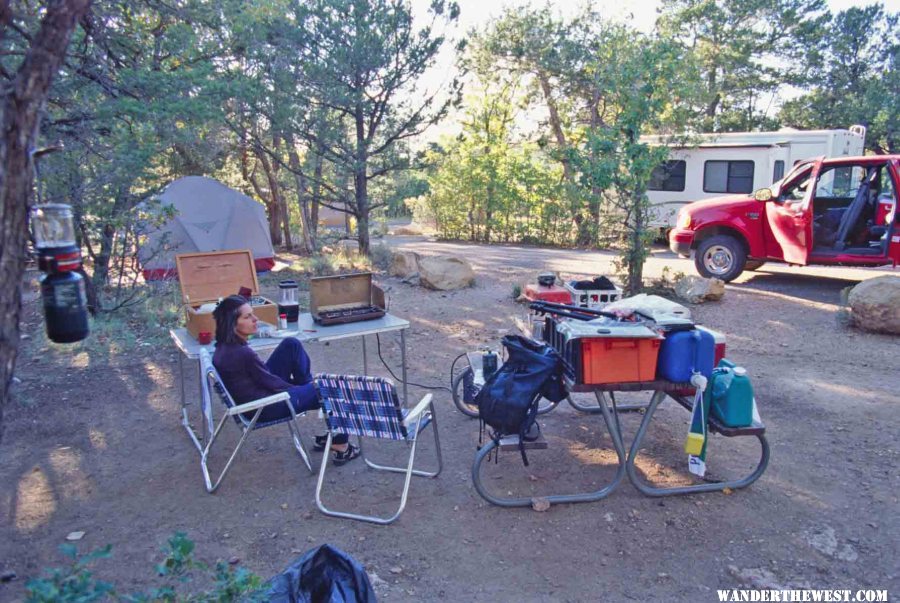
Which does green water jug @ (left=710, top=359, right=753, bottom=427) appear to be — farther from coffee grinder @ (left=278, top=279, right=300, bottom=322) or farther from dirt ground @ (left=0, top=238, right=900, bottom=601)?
coffee grinder @ (left=278, top=279, right=300, bottom=322)

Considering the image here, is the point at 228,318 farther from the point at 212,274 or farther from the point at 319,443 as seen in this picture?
the point at 212,274

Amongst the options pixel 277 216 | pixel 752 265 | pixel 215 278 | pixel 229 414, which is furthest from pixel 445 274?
pixel 277 216

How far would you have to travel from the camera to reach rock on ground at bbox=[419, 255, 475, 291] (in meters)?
9.96

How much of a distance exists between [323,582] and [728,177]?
14.3 metres

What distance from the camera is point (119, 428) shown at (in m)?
4.90

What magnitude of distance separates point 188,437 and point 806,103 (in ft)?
74.4

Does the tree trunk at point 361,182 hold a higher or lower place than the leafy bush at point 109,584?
higher

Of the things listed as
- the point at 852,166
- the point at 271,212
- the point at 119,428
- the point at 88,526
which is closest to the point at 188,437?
the point at 119,428

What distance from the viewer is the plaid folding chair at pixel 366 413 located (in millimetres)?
3480

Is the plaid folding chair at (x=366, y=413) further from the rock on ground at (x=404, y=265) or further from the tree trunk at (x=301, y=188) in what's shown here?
the tree trunk at (x=301, y=188)

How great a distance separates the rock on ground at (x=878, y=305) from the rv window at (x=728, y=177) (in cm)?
758

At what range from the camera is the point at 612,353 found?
137 inches

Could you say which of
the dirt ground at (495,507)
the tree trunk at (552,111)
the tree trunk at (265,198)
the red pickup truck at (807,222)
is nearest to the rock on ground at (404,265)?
the red pickup truck at (807,222)

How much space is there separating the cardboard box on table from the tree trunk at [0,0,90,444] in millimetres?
2792
